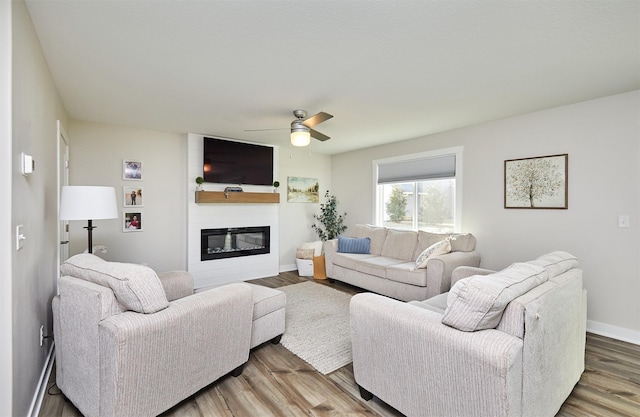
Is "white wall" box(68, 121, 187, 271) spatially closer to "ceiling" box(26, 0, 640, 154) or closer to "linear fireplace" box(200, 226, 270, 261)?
"linear fireplace" box(200, 226, 270, 261)

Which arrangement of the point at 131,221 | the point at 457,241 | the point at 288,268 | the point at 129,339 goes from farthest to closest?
the point at 288,268
the point at 131,221
the point at 457,241
the point at 129,339

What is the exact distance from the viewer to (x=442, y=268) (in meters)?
3.49

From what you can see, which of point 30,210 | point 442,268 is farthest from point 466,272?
point 30,210

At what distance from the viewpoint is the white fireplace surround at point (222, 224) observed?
4.66m

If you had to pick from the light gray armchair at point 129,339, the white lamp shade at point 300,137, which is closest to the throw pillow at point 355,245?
the white lamp shade at point 300,137

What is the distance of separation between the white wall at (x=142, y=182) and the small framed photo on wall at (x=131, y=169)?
0.16 feet

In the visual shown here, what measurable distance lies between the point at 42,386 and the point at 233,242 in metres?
3.18

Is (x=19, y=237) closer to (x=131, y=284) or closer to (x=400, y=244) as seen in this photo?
(x=131, y=284)

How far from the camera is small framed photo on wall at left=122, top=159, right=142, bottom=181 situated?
4.23m

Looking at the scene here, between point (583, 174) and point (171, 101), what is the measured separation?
4.54 m

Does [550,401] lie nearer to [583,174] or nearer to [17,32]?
[583,174]

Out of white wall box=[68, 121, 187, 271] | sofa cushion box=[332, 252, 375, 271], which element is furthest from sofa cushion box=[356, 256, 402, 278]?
white wall box=[68, 121, 187, 271]

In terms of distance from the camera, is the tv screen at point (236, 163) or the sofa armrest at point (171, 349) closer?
the sofa armrest at point (171, 349)

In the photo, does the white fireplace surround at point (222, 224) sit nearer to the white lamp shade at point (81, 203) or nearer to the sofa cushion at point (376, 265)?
the sofa cushion at point (376, 265)
